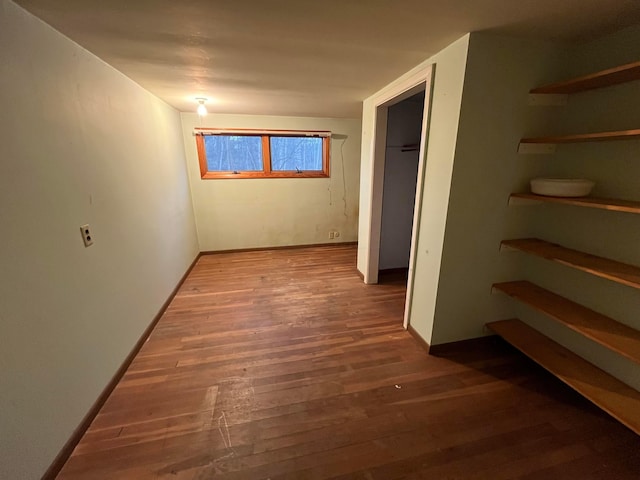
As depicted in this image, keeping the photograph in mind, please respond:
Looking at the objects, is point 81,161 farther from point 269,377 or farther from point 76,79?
point 269,377

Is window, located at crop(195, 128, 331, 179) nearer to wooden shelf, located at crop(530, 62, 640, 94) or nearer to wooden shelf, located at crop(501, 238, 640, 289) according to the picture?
wooden shelf, located at crop(530, 62, 640, 94)

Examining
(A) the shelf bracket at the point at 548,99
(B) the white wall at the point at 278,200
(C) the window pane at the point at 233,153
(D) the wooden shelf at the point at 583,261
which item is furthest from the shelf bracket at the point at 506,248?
(C) the window pane at the point at 233,153

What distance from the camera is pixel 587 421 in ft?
4.73

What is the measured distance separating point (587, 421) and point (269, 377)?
1868mm

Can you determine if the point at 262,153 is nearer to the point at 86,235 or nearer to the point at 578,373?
the point at 86,235

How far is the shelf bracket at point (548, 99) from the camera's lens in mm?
1570

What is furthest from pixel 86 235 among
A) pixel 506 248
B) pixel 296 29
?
pixel 506 248

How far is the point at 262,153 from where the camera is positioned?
3.89 metres

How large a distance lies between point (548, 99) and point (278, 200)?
327 centimetres

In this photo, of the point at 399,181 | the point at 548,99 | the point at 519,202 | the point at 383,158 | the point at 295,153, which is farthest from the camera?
the point at 295,153

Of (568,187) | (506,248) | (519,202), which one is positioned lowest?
(506,248)

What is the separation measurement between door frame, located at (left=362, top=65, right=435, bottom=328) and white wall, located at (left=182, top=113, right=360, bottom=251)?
58.8 inches

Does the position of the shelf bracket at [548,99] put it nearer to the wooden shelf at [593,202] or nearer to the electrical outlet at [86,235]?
the wooden shelf at [593,202]

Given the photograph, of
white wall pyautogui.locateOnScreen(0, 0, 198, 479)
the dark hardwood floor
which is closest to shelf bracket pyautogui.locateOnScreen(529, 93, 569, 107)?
the dark hardwood floor
